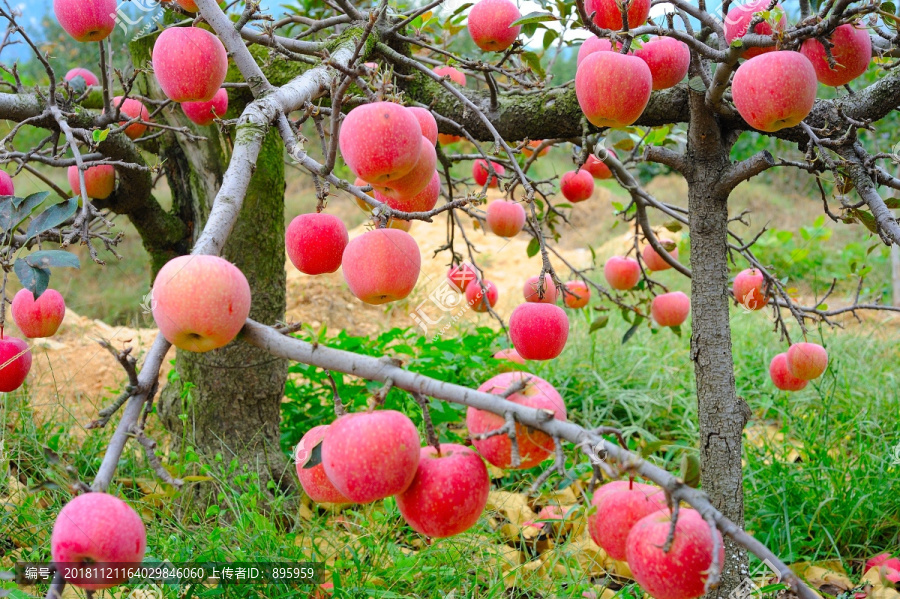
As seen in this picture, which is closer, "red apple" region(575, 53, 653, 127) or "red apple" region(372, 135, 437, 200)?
"red apple" region(372, 135, 437, 200)

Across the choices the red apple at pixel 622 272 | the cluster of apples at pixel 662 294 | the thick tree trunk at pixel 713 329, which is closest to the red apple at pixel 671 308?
the cluster of apples at pixel 662 294

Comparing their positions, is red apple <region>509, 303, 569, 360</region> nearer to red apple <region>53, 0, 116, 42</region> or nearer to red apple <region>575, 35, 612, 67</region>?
red apple <region>575, 35, 612, 67</region>

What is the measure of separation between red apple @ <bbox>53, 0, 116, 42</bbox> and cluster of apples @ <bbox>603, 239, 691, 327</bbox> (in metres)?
1.54

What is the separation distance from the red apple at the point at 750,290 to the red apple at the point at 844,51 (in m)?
0.64

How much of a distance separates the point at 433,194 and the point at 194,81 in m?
0.41

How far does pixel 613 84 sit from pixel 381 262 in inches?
18.8

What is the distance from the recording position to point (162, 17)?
1978 millimetres

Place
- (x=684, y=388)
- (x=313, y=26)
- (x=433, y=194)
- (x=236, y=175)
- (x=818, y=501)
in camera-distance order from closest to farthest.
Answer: (x=236, y=175) < (x=433, y=194) < (x=313, y=26) < (x=818, y=501) < (x=684, y=388)

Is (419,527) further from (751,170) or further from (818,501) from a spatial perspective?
(818,501)

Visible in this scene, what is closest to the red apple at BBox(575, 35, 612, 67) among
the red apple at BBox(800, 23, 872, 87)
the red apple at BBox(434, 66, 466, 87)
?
the red apple at BBox(800, 23, 872, 87)

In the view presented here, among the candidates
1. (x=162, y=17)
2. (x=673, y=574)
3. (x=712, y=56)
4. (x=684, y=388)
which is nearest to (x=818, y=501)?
(x=684, y=388)

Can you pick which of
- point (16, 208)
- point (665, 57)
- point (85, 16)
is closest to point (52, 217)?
point (16, 208)

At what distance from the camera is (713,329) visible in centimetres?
135

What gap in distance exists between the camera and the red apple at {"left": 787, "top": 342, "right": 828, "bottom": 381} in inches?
67.0
